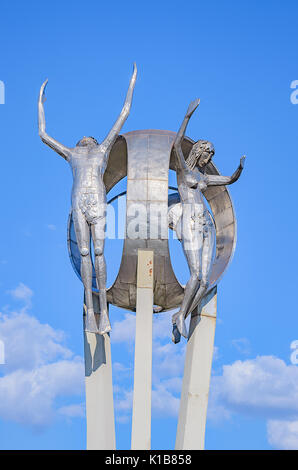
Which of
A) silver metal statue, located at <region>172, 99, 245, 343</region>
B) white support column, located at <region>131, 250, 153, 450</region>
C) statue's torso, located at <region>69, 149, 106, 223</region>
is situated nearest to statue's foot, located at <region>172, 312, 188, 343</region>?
silver metal statue, located at <region>172, 99, 245, 343</region>

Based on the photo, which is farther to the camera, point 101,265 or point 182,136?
point 182,136

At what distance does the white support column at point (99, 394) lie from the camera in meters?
18.6

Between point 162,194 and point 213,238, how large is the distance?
1743 millimetres

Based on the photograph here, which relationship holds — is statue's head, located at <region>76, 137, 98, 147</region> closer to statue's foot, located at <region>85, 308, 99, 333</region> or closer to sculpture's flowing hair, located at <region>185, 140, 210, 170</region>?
sculpture's flowing hair, located at <region>185, 140, 210, 170</region>

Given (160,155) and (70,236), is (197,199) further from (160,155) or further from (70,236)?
(70,236)

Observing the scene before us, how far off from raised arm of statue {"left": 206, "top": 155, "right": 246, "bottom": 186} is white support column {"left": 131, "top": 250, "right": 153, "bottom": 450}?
2.39 meters

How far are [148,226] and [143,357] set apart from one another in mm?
2600

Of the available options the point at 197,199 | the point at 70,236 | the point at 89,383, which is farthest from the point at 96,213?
the point at 89,383

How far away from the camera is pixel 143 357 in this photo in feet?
58.1

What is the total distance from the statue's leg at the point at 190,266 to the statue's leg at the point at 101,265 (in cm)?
139

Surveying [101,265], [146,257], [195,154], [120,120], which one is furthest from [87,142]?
[146,257]

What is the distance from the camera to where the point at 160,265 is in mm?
18109

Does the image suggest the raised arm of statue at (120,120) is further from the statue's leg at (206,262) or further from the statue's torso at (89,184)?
the statue's leg at (206,262)

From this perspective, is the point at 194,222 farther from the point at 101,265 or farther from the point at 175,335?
the point at 175,335
